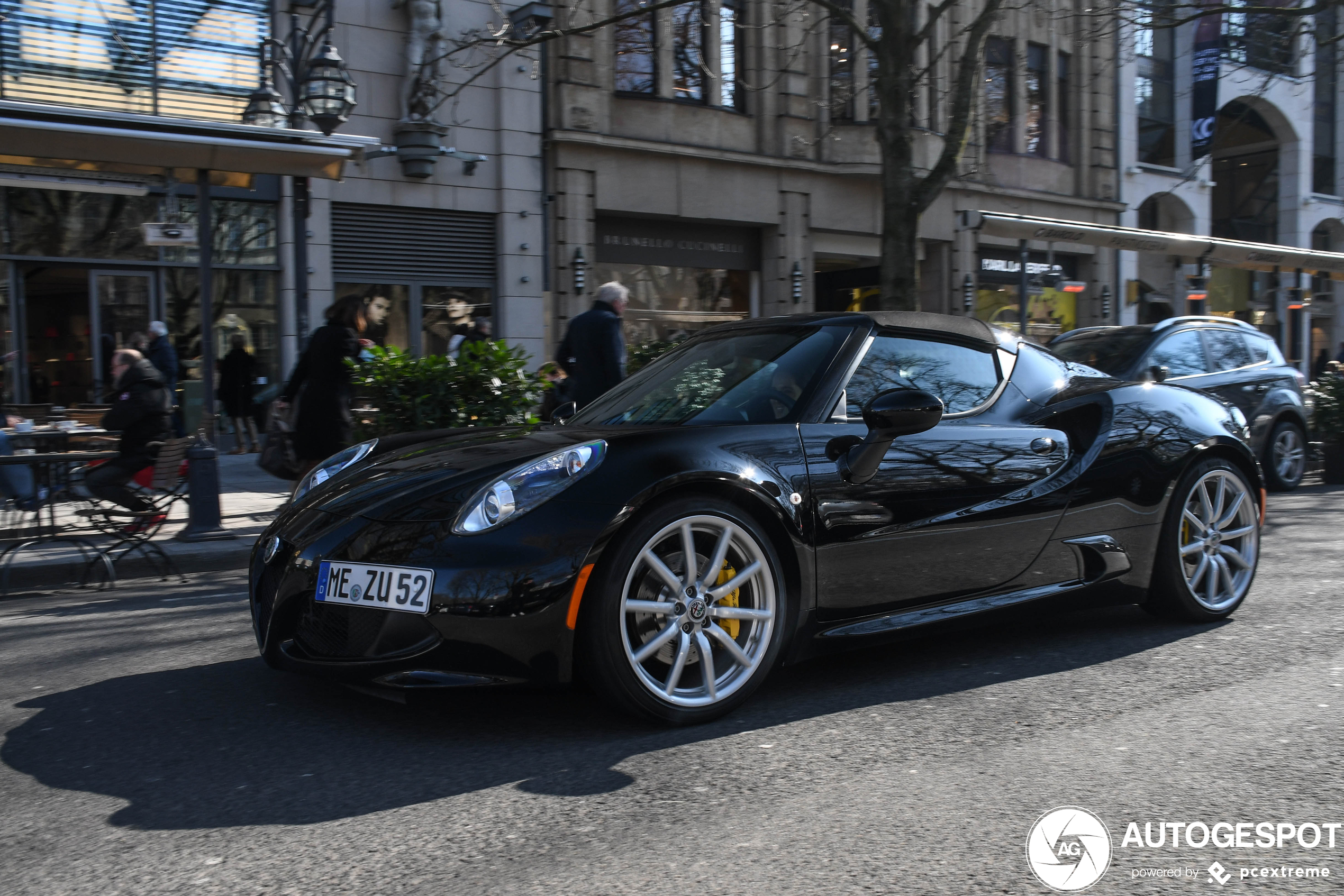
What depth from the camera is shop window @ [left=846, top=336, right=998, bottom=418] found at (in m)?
4.23

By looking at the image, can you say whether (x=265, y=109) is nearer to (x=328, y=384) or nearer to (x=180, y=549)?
(x=328, y=384)

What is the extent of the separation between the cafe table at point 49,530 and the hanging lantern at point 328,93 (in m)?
5.23

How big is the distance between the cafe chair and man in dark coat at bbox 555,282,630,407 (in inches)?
110

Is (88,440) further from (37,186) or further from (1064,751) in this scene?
(1064,751)

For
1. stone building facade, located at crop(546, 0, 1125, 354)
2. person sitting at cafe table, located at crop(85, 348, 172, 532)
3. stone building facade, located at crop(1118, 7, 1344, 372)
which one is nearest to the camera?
person sitting at cafe table, located at crop(85, 348, 172, 532)

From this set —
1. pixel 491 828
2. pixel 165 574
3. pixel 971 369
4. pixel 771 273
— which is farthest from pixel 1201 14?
pixel 491 828

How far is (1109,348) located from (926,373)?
21.3 ft

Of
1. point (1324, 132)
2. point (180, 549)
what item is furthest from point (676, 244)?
point (1324, 132)

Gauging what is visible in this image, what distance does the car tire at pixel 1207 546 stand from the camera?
4898 mm

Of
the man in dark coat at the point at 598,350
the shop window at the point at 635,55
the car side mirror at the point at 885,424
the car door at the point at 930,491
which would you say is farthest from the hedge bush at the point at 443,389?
the shop window at the point at 635,55

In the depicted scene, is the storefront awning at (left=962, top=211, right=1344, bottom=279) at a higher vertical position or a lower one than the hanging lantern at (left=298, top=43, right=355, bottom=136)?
lower

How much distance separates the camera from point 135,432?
7766 millimetres

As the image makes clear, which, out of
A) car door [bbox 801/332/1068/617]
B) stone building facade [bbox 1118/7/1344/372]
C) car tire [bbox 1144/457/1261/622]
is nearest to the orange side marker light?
car door [bbox 801/332/1068/617]

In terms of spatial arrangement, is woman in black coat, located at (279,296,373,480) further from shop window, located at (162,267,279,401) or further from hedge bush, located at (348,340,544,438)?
shop window, located at (162,267,279,401)
